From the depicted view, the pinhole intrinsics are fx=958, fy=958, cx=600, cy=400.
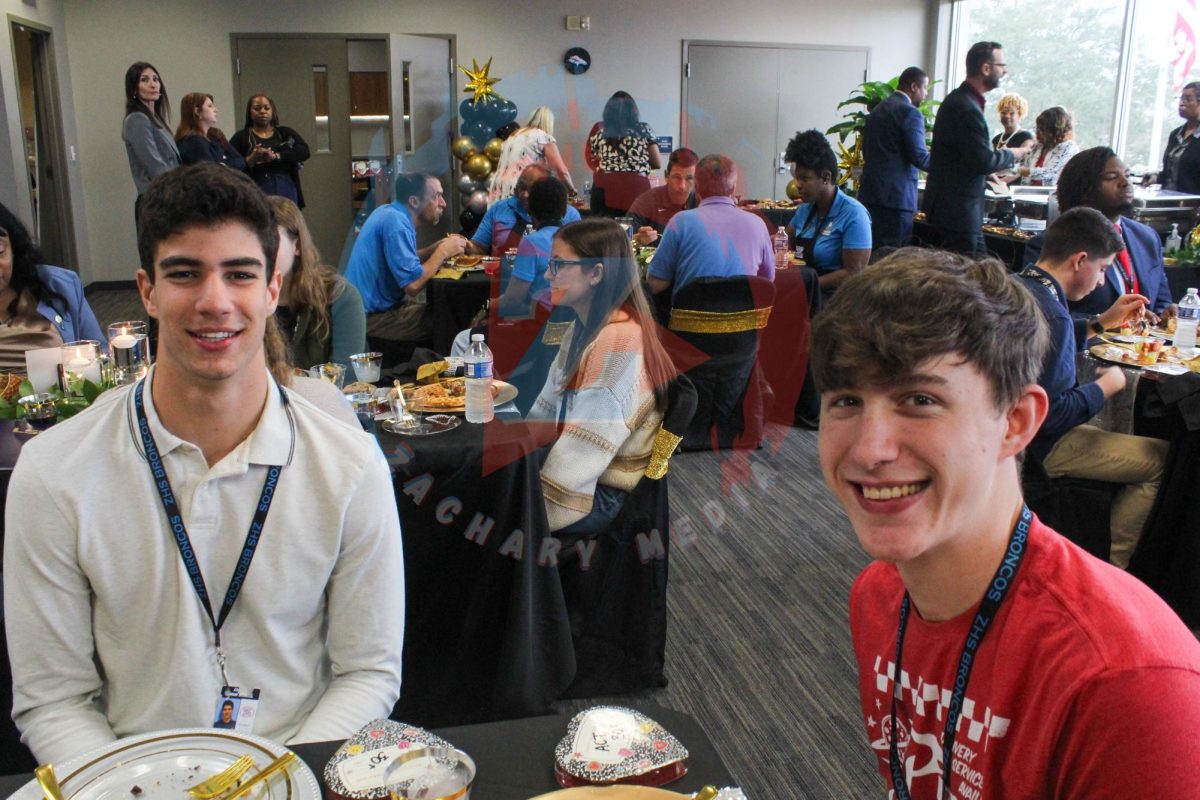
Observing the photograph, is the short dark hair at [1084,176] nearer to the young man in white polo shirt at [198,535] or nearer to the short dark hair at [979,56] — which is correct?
the short dark hair at [979,56]

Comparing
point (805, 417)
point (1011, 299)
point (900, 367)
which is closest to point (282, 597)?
point (900, 367)

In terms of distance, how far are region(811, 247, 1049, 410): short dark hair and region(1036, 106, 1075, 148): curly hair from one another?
671 cm

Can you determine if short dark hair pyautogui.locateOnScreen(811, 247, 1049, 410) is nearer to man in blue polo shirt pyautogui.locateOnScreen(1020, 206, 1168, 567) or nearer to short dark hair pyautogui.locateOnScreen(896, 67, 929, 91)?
man in blue polo shirt pyautogui.locateOnScreen(1020, 206, 1168, 567)

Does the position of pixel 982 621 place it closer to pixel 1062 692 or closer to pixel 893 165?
pixel 1062 692

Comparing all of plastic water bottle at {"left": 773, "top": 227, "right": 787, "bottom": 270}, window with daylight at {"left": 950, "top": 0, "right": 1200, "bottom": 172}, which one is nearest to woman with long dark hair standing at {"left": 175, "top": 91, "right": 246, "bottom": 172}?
plastic water bottle at {"left": 773, "top": 227, "right": 787, "bottom": 270}

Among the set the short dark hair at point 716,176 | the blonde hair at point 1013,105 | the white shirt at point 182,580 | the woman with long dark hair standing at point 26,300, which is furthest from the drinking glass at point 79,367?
the blonde hair at point 1013,105

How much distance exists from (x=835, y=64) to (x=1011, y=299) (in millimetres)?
9282

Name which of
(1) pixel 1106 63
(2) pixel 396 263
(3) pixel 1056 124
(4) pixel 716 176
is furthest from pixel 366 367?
(1) pixel 1106 63

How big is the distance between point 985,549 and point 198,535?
94 cm

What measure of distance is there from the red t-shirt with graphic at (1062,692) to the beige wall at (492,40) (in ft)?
27.3

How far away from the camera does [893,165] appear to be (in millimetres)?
5781

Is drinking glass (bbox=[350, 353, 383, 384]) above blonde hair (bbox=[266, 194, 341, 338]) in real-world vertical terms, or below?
below

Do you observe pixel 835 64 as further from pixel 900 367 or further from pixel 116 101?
pixel 900 367

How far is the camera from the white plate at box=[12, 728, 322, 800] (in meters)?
0.89
